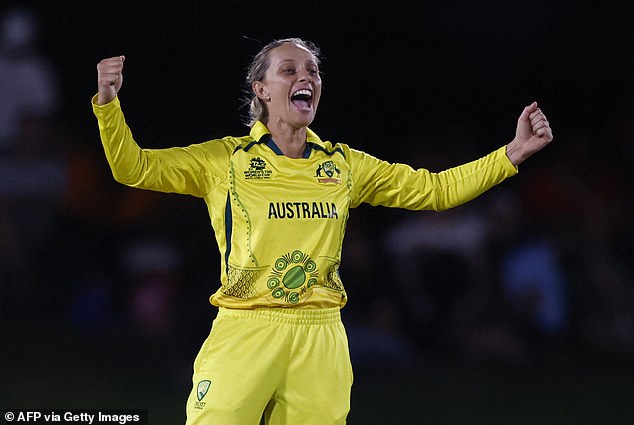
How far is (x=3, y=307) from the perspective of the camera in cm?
455

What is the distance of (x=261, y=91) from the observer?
3.06 metres

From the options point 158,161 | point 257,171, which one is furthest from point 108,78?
point 257,171

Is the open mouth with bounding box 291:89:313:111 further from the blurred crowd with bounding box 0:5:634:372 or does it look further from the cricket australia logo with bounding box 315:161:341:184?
the blurred crowd with bounding box 0:5:634:372

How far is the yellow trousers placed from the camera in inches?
107

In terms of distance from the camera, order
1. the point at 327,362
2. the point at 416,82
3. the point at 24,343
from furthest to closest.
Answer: the point at 416,82 < the point at 24,343 < the point at 327,362

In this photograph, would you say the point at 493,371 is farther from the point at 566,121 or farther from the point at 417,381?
the point at 566,121

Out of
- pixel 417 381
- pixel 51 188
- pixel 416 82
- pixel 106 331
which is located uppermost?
pixel 416 82

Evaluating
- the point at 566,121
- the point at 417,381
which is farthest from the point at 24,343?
the point at 566,121

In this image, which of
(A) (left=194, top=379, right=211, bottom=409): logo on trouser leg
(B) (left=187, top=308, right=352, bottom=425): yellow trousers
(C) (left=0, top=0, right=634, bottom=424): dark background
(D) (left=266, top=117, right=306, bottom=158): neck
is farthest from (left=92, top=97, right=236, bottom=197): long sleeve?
(C) (left=0, top=0, right=634, bottom=424): dark background

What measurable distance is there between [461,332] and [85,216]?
182cm

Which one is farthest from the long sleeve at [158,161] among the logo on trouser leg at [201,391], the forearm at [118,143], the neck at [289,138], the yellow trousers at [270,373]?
the logo on trouser leg at [201,391]

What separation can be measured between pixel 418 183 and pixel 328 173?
0.31m

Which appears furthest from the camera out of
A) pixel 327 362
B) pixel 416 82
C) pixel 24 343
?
pixel 416 82

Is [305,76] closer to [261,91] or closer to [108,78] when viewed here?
[261,91]
